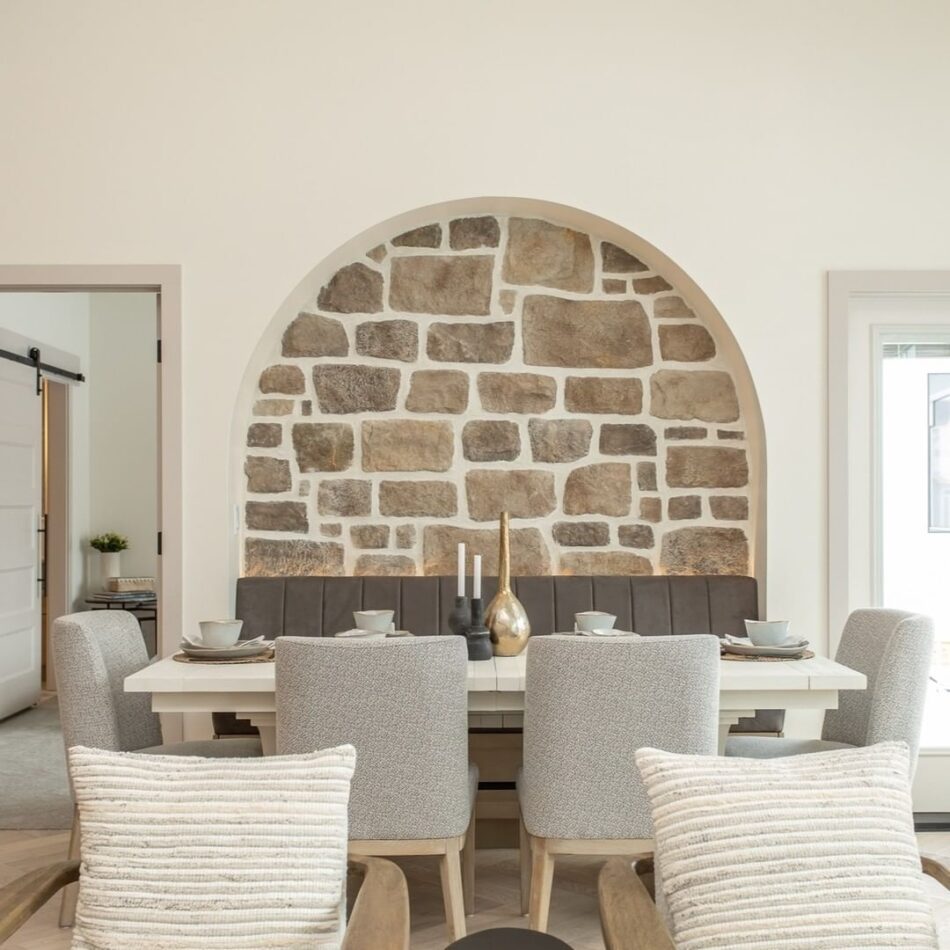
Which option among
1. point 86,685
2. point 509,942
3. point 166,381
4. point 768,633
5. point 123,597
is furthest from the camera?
point 123,597

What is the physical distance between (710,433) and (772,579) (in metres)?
0.59

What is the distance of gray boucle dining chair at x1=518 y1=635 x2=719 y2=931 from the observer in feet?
8.25

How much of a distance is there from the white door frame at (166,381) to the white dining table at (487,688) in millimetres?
919

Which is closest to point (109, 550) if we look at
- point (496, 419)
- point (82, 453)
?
point (82, 453)

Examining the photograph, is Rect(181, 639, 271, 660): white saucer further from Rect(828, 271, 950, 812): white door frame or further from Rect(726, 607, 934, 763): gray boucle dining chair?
Rect(828, 271, 950, 812): white door frame

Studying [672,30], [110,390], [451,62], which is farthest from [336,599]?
[110,390]

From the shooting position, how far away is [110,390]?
24.5ft

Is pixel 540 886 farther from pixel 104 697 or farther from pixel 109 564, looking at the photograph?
pixel 109 564

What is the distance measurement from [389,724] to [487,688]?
35 cm

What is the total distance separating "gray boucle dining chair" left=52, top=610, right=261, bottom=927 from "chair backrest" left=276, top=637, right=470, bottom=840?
2.04ft

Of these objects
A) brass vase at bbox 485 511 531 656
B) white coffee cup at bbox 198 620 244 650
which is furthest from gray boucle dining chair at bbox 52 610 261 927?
brass vase at bbox 485 511 531 656

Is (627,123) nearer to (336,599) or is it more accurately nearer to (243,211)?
(243,211)

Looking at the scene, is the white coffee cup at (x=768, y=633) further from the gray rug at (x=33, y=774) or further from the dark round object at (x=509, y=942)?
the gray rug at (x=33, y=774)

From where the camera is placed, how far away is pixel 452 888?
264 cm
